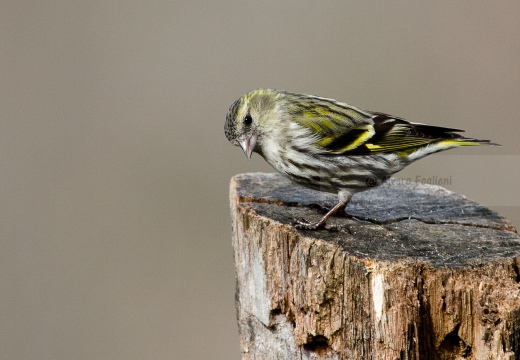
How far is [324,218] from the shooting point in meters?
4.66

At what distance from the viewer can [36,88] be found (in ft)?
34.0

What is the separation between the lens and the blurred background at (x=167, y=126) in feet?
27.8

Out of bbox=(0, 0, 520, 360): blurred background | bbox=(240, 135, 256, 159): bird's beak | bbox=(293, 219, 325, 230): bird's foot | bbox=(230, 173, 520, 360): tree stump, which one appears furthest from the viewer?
bbox=(0, 0, 520, 360): blurred background

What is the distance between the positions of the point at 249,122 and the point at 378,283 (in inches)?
82.8

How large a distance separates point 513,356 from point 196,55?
795 cm

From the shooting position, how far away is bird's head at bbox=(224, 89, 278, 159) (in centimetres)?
547

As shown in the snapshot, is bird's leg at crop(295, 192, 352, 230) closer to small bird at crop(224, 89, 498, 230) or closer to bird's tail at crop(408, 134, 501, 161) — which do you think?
small bird at crop(224, 89, 498, 230)

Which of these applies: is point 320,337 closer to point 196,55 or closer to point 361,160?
point 361,160

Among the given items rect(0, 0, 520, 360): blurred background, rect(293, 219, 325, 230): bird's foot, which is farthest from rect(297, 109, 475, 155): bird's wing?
→ rect(0, 0, 520, 360): blurred background

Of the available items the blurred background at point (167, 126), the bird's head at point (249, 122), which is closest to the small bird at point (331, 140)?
the bird's head at point (249, 122)

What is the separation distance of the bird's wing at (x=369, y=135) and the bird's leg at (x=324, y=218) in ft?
1.20

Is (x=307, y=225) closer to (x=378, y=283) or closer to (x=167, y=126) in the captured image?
(x=378, y=283)

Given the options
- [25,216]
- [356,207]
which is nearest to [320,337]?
[356,207]

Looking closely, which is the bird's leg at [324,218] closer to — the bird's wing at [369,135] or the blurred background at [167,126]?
the bird's wing at [369,135]
